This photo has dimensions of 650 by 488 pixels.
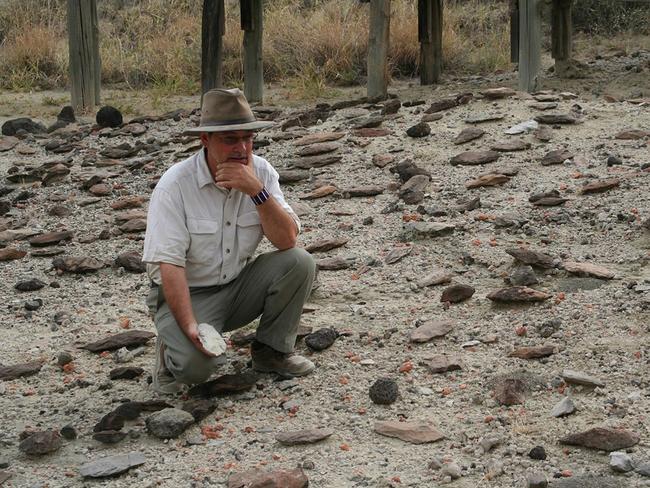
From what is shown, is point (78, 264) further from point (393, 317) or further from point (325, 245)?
point (393, 317)

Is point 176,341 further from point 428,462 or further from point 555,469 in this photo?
point 555,469

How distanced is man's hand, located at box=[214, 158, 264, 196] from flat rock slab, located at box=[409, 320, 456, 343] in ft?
3.39

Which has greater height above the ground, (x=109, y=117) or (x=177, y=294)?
(x=109, y=117)

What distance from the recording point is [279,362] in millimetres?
4582

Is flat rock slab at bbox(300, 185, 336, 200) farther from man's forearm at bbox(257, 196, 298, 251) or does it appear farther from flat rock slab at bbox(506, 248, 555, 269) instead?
man's forearm at bbox(257, 196, 298, 251)

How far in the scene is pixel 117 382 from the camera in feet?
15.4

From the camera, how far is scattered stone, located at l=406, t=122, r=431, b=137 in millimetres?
7738

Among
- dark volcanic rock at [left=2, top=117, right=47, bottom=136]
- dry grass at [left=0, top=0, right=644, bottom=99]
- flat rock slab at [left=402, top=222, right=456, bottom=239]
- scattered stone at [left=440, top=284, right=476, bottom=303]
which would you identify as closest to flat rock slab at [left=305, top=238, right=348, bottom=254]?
flat rock slab at [left=402, top=222, right=456, bottom=239]

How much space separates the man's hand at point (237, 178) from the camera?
4.21 m

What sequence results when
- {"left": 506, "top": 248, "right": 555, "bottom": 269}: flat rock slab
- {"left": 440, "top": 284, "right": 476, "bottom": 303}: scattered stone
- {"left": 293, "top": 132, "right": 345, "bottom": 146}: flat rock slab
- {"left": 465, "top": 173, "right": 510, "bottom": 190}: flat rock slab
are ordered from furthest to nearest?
{"left": 293, "top": 132, "right": 345, "bottom": 146}: flat rock slab → {"left": 465, "top": 173, "right": 510, "bottom": 190}: flat rock slab → {"left": 506, "top": 248, "right": 555, "bottom": 269}: flat rock slab → {"left": 440, "top": 284, "right": 476, "bottom": 303}: scattered stone

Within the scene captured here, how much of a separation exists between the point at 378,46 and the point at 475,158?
240 centimetres

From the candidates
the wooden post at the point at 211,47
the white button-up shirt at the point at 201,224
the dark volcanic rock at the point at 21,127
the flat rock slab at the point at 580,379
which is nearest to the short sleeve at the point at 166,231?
the white button-up shirt at the point at 201,224

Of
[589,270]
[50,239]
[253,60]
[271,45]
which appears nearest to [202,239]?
[589,270]

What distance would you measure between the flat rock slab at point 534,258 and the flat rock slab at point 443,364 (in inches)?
39.4
